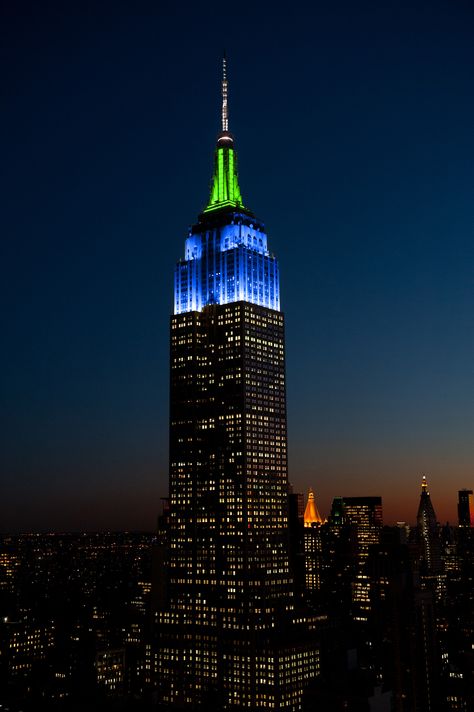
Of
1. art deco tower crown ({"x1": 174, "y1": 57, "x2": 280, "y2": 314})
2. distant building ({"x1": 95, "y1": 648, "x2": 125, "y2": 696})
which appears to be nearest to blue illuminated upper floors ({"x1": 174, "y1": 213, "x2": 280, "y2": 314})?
art deco tower crown ({"x1": 174, "y1": 57, "x2": 280, "y2": 314})

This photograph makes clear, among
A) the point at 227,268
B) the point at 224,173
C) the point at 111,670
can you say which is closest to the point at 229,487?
the point at 111,670

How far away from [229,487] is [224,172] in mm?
67661

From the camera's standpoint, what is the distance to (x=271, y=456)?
159250 mm

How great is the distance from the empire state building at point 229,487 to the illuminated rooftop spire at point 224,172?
3.92 ft

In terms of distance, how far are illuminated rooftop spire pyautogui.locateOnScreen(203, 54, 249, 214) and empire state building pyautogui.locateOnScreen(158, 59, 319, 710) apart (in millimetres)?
1195

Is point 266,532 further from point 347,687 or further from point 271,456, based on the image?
point 347,687

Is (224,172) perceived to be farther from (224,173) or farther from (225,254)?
(225,254)

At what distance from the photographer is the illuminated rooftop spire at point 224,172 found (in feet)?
582

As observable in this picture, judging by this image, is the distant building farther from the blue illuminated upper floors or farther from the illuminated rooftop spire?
the illuminated rooftop spire

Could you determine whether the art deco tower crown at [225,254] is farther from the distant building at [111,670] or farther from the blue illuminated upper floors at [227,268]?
the distant building at [111,670]

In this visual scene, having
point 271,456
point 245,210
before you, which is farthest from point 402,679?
point 245,210

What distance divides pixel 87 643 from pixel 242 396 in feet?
211

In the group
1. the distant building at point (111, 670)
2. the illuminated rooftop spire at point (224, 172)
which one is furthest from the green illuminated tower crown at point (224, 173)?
the distant building at point (111, 670)

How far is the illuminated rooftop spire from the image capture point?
17725cm
